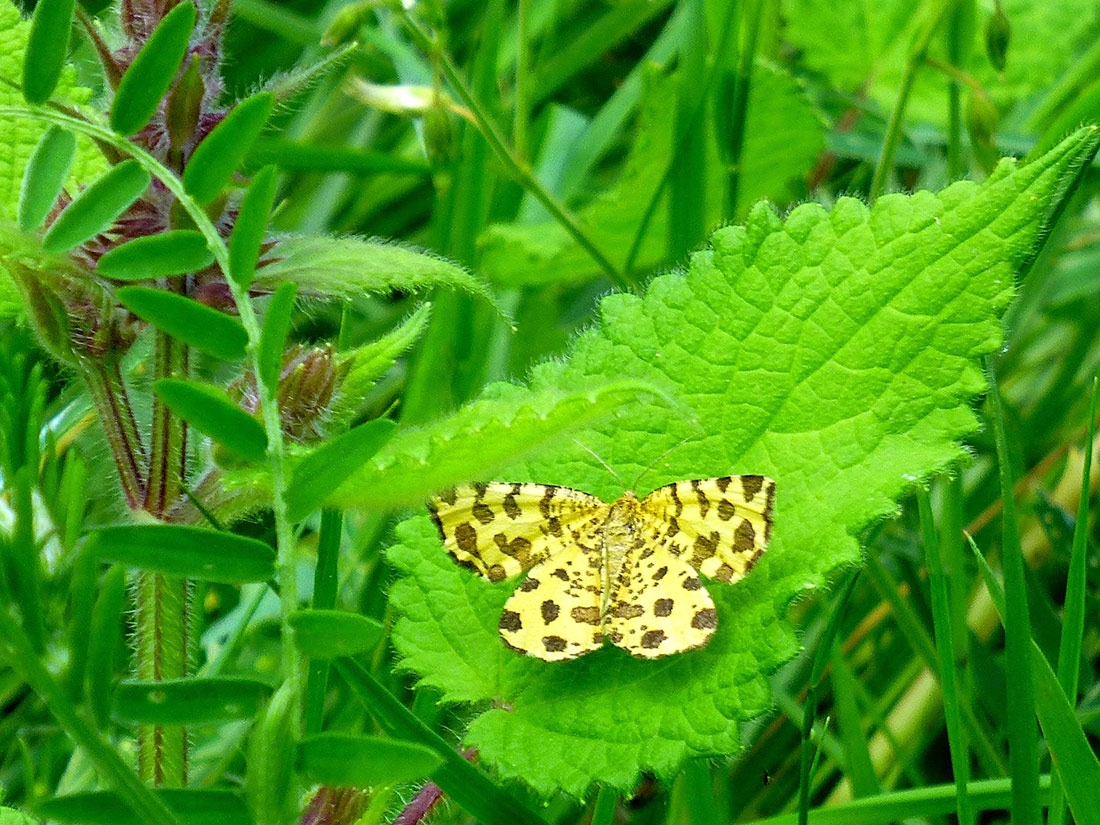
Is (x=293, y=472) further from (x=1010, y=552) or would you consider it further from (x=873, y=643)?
(x=873, y=643)

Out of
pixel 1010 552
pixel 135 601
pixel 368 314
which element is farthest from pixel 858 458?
pixel 368 314

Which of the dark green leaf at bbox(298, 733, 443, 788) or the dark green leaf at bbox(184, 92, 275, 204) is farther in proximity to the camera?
the dark green leaf at bbox(184, 92, 275, 204)

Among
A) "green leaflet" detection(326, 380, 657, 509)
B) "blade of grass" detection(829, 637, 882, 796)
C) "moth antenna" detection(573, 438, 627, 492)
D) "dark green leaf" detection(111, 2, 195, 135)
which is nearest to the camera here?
"green leaflet" detection(326, 380, 657, 509)

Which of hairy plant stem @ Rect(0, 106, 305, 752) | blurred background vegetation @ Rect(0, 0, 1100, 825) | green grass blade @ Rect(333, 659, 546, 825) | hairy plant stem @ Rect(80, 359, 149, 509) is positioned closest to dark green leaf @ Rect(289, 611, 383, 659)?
hairy plant stem @ Rect(0, 106, 305, 752)

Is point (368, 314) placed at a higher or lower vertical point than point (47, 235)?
higher

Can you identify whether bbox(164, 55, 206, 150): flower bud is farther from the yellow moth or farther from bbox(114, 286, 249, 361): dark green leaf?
the yellow moth

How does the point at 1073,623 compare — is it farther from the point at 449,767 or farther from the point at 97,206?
the point at 97,206

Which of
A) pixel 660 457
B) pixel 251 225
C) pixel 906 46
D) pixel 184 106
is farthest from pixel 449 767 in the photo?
pixel 906 46
